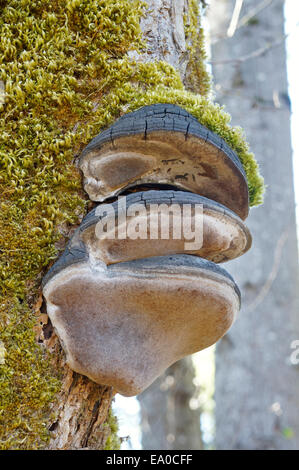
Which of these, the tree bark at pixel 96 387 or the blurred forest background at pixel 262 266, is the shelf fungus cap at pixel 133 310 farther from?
the blurred forest background at pixel 262 266

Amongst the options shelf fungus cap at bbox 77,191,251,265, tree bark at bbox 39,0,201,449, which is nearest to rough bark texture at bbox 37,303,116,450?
tree bark at bbox 39,0,201,449

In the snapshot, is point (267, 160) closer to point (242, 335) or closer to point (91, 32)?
point (242, 335)

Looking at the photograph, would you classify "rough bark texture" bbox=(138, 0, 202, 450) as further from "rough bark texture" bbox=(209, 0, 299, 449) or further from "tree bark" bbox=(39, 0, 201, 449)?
"tree bark" bbox=(39, 0, 201, 449)

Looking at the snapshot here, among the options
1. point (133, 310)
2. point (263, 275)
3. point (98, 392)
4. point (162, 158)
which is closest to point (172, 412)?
point (263, 275)

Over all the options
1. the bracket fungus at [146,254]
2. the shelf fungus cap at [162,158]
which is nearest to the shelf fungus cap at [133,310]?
the bracket fungus at [146,254]

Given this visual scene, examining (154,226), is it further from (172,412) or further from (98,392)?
(172,412)
